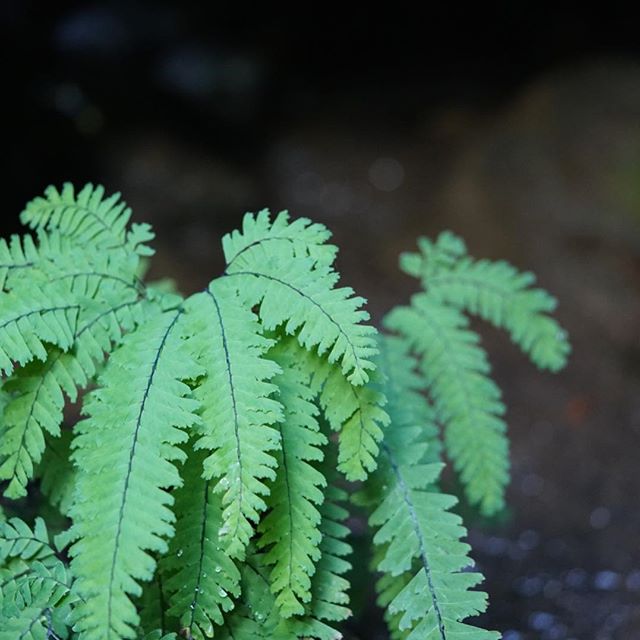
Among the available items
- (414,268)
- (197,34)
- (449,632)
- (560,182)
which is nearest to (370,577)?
(449,632)

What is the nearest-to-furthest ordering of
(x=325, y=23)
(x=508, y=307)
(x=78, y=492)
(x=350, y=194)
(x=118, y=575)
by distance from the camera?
(x=118, y=575), (x=78, y=492), (x=508, y=307), (x=350, y=194), (x=325, y=23)

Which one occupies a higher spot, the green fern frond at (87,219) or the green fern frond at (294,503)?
the green fern frond at (87,219)

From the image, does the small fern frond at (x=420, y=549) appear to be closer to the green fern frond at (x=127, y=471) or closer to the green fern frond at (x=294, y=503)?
the green fern frond at (x=294, y=503)

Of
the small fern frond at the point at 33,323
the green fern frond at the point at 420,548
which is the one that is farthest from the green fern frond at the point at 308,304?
the small fern frond at the point at 33,323

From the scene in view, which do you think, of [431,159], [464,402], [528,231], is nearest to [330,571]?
[464,402]

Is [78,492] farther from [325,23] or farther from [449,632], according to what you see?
[325,23]

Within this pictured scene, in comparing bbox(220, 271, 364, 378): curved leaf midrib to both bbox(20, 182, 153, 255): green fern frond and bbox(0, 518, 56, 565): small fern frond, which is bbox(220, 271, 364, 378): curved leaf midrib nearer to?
bbox(20, 182, 153, 255): green fern frond
